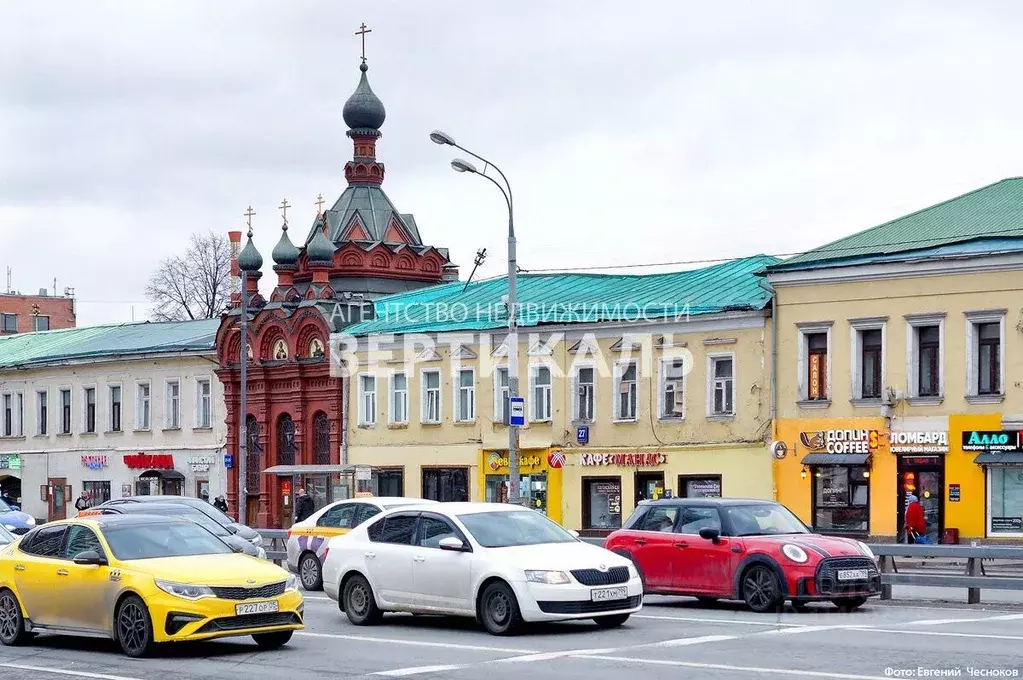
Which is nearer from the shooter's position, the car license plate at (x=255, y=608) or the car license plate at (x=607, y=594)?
the car license plate at (x=255, y=608)

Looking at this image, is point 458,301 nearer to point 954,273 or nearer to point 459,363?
point 459,363

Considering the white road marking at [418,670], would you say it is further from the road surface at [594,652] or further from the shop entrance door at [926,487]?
the shop entrance door at [926,487]

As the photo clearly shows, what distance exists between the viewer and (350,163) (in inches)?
2514

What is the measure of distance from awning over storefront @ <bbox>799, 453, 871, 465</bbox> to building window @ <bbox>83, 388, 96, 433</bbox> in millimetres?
32812

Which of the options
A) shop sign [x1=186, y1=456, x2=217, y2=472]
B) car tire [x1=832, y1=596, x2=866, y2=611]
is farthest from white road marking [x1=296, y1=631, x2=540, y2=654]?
shop sign [x1=186, y1=456, x2=217, y2=472]

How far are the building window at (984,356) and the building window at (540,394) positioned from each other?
42.9 ft

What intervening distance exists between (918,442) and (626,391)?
9.08 meters

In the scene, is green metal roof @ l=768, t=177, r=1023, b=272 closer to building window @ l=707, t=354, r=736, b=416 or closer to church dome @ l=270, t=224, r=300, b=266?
building window @ l=707, t=354, r=736, b=416

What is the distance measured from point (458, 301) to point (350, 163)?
12.2 meters

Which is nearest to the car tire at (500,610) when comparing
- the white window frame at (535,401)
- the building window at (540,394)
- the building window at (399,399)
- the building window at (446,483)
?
the white window frame at (535,401)

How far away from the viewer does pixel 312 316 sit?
2186 inches

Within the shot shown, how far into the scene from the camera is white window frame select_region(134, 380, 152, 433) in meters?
63.0

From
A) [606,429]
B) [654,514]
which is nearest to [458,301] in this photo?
[606,429]

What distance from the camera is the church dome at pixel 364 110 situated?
209ft
